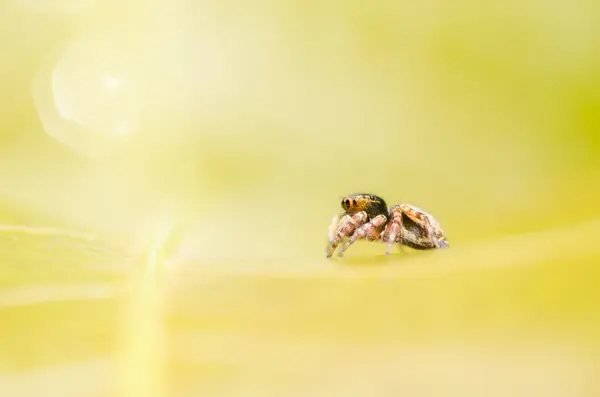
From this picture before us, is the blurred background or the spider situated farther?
the spider

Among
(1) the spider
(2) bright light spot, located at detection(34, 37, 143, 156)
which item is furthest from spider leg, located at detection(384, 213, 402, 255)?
(2) bright light spot, located at detection(34, 37, 143, 156)

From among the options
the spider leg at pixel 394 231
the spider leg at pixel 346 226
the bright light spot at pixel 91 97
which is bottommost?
the spider leg at pixel 394 231

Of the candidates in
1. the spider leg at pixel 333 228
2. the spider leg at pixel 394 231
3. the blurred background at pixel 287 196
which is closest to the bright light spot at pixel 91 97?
the blurred background at pixel 287 196

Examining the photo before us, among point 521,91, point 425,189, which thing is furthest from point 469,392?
point 521,91

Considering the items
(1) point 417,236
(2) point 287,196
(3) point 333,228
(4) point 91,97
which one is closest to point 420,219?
(1) point 417,236

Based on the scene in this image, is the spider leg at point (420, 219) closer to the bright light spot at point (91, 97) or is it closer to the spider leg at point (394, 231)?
the spider leg at point (394, 231)

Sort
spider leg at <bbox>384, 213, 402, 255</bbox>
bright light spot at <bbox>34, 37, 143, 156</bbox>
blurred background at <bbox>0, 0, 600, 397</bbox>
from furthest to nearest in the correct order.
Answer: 1. bright light spot at <bbox>34, 37, 143, 156</bbox>
2. spider leg at <bbox>384, 213, 402, 255</bbox>
3. blurred background at <bbox>0, 0, 600, 397</bbox>

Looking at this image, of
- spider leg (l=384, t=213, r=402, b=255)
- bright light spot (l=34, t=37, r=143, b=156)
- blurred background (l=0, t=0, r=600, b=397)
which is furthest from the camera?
bright light spot (l=34, t=37, r=143, b=156)

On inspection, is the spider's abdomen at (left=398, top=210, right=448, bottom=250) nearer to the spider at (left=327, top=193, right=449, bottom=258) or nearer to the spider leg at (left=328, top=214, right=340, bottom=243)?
the spider at (left=327, top=193, right=449, bottom=258)
